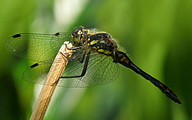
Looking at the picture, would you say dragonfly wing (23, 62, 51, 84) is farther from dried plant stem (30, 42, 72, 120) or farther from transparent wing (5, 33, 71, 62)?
dried plant stem (30, 42, 72, 120)

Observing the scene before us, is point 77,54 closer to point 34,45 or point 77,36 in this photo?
point 77,36

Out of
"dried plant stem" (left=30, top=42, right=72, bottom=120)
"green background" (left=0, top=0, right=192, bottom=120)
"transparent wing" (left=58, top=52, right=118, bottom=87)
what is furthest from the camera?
"green background" (left=0, top=0, right=192, bottom=120)

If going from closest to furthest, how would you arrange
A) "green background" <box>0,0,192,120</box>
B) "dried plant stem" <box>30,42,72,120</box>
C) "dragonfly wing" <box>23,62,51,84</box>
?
"dried plant stem" <box>30,42,72,120</box> → "dragonfly wing" <box>23,62,51,84</box> → "green background" <box>0,0,192,120</box>

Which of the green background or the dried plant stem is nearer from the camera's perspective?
the dried plant stem

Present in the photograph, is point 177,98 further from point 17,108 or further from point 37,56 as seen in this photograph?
point 17,108

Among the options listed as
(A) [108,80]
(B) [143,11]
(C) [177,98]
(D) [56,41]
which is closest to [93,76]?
(A) [108,80]

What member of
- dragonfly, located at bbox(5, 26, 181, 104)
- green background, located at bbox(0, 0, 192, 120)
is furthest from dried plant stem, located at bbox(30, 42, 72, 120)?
green background, located at bbox(0, 0, 192, 120)

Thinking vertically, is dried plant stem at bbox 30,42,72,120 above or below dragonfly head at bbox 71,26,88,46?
below
